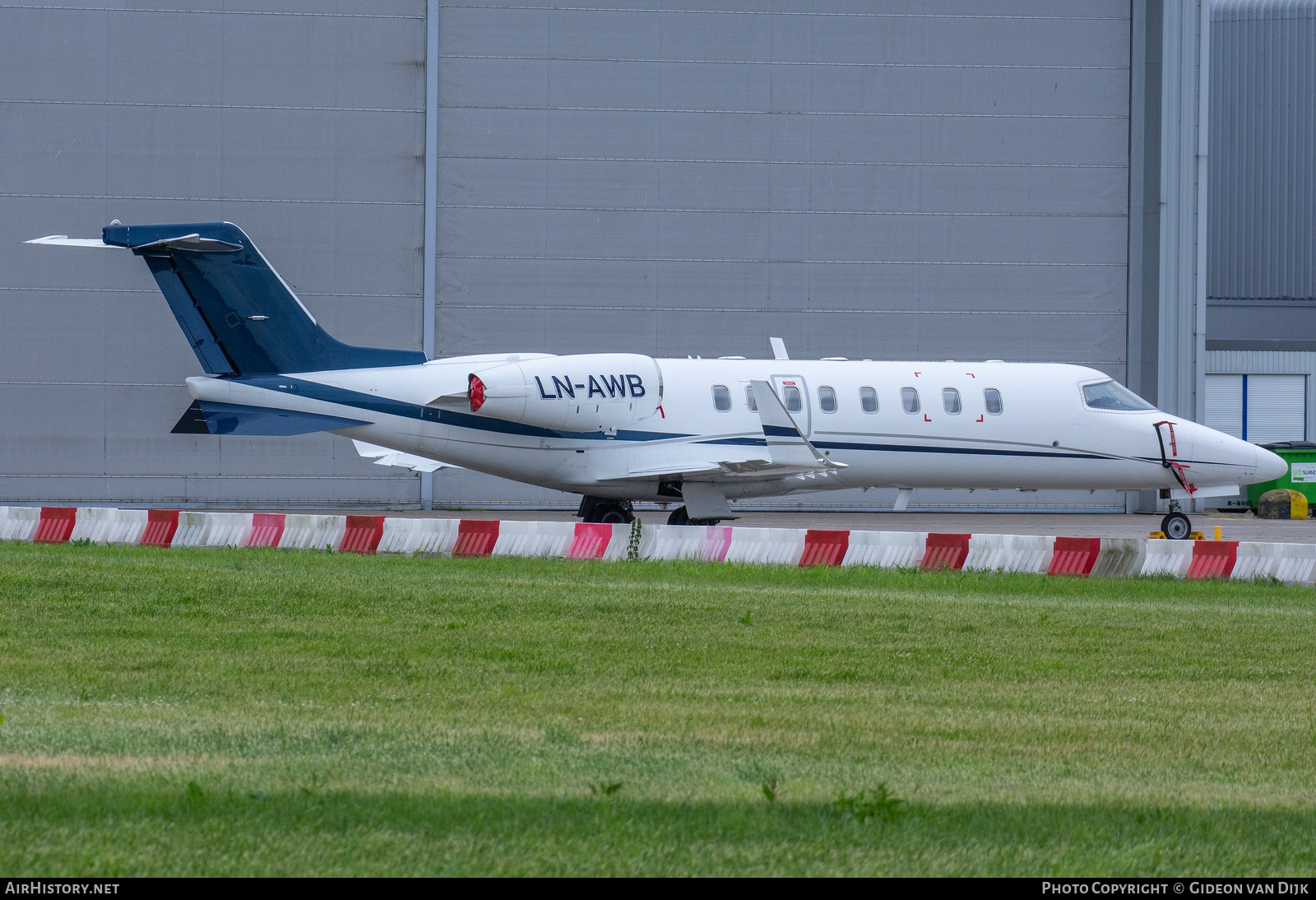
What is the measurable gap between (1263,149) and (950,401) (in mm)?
26530

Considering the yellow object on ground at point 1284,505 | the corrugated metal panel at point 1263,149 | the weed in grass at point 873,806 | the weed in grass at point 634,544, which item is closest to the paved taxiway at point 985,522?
the yellow object on ground at point 1284,505

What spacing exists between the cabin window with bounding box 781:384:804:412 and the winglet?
273 millimetres

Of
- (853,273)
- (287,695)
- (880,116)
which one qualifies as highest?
(880,116)

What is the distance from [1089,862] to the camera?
4875 millimetres

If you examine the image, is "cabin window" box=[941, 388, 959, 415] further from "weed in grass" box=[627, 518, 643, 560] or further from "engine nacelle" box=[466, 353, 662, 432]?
"weed in grass" box=[627, 518, 643, 560]

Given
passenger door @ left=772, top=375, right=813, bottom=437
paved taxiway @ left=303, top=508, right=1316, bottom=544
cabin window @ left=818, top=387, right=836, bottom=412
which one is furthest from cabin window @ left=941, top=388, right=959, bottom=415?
paved taxiway @ left=303, top=508, right=1316, bottom=544

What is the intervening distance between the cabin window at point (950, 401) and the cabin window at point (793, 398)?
2381mm

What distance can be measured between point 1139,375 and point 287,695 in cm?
2717

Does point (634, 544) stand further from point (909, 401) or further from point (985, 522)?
point (985, 522)

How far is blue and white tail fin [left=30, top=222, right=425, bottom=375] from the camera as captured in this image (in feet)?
62.6

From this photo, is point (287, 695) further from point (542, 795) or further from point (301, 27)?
point (301, 27)

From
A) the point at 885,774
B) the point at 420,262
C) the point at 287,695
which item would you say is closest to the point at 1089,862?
the point at 885,774

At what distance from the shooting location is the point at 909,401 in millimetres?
23078

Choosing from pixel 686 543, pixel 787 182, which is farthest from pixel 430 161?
pixel 686 543
